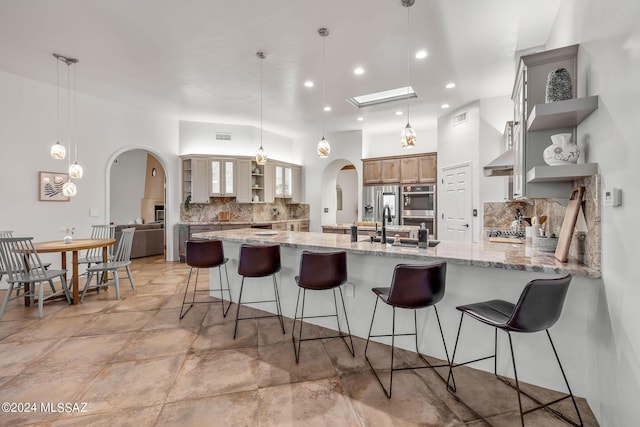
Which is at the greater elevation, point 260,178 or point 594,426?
point 260,178

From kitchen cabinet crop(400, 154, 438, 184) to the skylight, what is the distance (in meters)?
1.79

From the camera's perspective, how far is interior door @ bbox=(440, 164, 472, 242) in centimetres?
552

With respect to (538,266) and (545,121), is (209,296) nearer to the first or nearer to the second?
(538,266)

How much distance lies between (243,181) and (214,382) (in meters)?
5.32

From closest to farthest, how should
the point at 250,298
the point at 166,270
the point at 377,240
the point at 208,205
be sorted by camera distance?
the point at 377,240
the point at 250,298
the point at 166,270
the point at 208,205

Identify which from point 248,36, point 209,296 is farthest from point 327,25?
point 209,296

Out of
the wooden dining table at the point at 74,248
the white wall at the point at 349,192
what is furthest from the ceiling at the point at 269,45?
the white wall at the point at 349,192

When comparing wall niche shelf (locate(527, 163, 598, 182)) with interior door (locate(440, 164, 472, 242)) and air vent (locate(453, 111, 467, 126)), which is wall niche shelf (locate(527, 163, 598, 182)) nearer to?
interior door (locate(440, 164, 472, 242))

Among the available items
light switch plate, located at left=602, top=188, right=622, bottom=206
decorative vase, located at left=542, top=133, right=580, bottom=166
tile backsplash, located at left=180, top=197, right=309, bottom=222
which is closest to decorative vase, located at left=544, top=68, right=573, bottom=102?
decorative vase, located at left=542, top=133, right=580, bottom=166

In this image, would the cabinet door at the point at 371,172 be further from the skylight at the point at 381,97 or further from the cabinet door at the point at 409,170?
the skylight at the point at 381,97

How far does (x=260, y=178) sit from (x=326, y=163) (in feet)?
6.03

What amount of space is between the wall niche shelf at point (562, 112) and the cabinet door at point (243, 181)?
5.79m

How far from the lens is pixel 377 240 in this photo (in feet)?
9.98

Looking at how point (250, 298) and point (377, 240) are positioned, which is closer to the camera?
point (377, 240)
